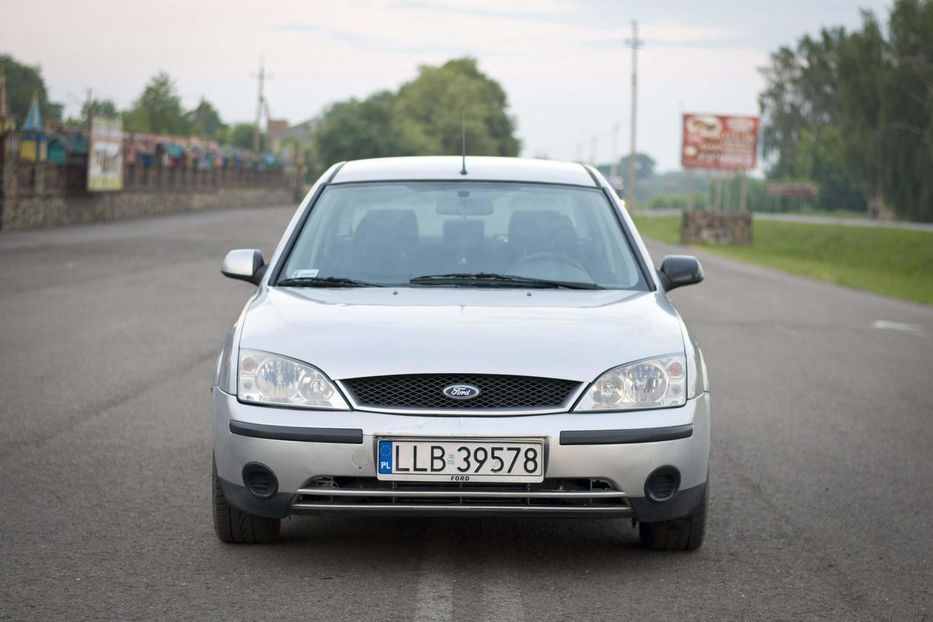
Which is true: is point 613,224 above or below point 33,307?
above

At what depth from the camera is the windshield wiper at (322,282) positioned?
5.27m

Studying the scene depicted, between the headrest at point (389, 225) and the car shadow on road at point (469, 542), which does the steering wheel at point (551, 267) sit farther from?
the car shadow on road at point (469, 542)

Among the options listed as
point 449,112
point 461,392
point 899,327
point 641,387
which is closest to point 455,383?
point 461,392

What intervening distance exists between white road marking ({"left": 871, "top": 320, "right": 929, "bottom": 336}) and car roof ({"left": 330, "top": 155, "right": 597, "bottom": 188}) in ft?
35.8

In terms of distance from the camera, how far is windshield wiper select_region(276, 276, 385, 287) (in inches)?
207

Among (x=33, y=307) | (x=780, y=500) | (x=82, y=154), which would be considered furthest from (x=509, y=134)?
(x=780, y=500)

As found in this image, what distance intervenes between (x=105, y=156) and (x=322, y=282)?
40.7 m

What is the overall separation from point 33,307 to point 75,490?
9.94m

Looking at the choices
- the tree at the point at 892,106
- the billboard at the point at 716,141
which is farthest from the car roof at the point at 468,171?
the tree at the point at 892,106

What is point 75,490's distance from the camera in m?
5.81

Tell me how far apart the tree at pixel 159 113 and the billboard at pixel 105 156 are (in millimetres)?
42346

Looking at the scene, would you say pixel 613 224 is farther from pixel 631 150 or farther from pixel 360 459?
pixel 631 150

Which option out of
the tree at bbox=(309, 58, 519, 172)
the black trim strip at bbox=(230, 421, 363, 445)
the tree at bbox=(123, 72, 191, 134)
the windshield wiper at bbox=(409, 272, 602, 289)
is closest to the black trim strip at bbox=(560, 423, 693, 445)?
the black trim strip at bbox=(230, 421, 363, 445)

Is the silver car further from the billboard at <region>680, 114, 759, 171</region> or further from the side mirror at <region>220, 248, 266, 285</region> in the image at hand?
the billboard at <region>680, 114, 759, 171</region>
